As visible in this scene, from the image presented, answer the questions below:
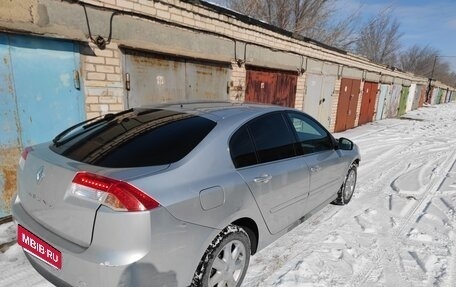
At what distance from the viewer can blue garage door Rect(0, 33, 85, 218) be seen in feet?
10.4

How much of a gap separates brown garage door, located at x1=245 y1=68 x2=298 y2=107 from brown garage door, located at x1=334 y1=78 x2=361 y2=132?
3680mm

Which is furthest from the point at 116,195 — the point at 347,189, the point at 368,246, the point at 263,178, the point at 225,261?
the point at 347,189

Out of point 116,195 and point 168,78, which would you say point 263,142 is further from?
point 168,78

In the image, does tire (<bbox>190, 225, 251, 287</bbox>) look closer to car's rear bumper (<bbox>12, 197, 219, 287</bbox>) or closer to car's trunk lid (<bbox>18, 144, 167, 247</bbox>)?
car's rear bumper (<bbox>12, 197, 219, 287</bbox>)

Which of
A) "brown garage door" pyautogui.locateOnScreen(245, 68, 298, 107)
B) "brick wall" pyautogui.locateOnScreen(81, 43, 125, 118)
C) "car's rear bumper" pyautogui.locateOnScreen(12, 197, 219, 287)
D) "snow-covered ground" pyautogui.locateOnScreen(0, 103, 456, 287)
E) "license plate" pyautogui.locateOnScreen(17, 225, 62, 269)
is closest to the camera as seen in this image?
"car's rear bumper" pyautogui.locateOnScreen(12, 197, 219, 287)

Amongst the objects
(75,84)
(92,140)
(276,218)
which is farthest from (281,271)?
(75,84)

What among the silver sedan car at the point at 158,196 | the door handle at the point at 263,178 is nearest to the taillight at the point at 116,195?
the silver sedan car at the point at 158,196

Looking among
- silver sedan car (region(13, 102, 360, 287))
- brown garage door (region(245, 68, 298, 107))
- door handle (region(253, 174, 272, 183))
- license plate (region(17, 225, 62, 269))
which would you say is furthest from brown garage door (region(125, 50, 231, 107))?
door handle (region(253, 174, 272, 183))

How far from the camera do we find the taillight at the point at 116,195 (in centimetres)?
161

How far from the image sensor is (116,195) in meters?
1.62

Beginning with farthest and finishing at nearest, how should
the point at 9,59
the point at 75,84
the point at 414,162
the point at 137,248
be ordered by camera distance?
the point at 414,162, the point at 75,84, the point at 9,59, the point at 137,248

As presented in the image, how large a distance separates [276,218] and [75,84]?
9.81ft

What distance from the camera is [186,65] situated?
16.6 feet

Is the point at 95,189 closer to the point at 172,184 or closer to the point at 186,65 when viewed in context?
the point at 172,184
